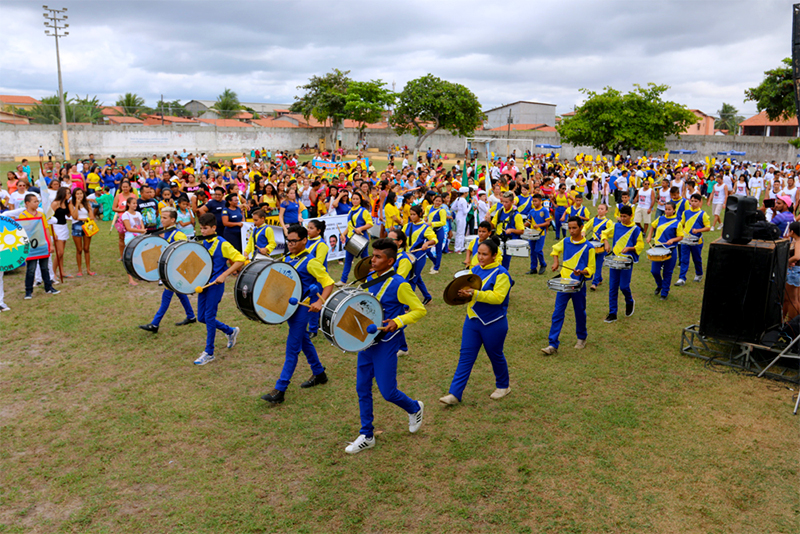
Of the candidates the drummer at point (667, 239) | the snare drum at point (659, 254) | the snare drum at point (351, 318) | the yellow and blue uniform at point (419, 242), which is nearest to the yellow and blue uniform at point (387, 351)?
the snare drum at point (351, 318)

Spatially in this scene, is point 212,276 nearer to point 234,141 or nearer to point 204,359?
point 204,359

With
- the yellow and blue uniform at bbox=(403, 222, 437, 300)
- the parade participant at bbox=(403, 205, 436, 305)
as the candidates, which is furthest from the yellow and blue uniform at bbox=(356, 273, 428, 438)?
Answer: the yellow and blue uniform at bbox=(403, 222, 437, 300)

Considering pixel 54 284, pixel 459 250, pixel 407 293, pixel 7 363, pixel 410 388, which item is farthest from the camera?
pixel 459 250

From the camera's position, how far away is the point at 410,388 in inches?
275

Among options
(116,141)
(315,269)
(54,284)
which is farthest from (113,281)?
(116,141)

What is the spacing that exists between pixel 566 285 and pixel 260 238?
5.13m

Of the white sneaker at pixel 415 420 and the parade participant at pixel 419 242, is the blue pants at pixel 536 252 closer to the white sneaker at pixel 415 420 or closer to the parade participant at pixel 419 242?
the parade participant at pixel 419 242

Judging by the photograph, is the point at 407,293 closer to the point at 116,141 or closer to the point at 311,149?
the point at 116,141

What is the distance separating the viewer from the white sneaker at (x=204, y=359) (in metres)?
7.64

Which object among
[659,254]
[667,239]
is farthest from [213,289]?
[667,239]

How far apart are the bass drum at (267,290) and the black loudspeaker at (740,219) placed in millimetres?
6012

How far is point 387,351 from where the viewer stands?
17.5 ft

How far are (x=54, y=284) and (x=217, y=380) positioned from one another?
670cm

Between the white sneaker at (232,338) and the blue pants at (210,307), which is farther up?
the blue pants at (210,307)
